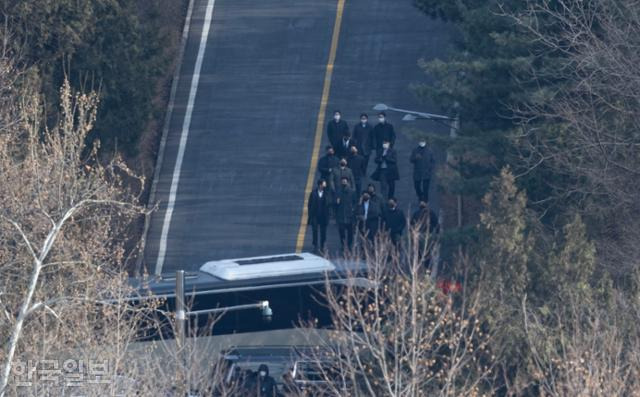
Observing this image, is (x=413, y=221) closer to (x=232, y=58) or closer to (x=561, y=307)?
(x=561, y=307)

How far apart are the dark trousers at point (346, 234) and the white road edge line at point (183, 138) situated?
13.7ft

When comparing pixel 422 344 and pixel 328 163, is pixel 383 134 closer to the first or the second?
pixel 328 163

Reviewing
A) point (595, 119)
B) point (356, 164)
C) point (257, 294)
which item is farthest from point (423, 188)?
point (595, 119)

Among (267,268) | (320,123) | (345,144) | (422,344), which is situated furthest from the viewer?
(320,123)

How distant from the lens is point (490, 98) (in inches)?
1032

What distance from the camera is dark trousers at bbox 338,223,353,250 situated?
27.7 meters

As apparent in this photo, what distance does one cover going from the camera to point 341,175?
91.5 feet

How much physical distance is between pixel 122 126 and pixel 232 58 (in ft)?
22.3

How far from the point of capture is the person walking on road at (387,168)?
96.5ft

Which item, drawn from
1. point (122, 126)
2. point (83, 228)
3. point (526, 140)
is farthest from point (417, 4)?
point (83, 228)

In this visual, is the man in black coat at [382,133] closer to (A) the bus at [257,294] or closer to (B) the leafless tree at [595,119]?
(B) the leafless tree at [595,119]

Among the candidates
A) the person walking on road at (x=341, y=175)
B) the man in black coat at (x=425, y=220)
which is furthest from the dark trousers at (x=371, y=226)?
the person walking on road at (x=341, y=175)

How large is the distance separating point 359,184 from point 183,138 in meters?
6.41

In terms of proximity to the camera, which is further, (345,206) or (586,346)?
(345,206)
